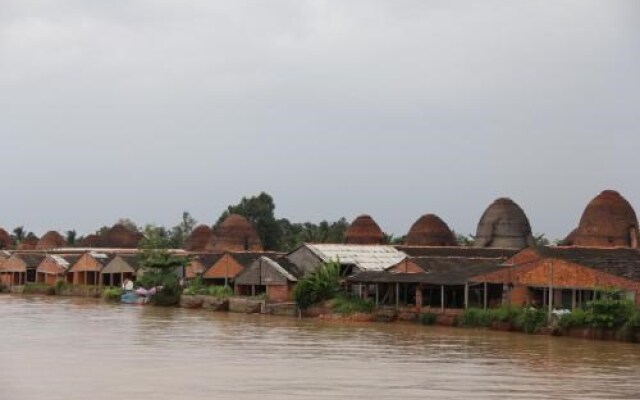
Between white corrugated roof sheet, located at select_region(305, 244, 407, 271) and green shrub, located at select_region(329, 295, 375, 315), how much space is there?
173 inches

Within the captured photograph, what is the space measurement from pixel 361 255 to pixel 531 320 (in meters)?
13.6

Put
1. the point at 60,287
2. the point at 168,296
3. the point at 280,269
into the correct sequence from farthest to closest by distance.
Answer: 1. the point at 60,287
2. the point at 168,296
3. the point at 280,269

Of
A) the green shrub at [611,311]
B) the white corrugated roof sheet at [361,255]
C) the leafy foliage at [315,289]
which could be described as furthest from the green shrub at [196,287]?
the green shrub at [611,311]

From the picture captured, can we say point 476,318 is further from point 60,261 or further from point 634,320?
point 60,261

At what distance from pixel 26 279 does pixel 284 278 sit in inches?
976

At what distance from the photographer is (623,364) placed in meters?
23.8

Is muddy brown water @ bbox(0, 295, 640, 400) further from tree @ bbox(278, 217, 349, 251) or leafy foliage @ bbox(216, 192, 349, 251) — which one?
leafy foliage @ bbox(216, 192, 349, 251)

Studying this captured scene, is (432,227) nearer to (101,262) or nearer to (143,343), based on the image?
(101,262)

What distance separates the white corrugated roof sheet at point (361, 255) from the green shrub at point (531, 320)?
37.8 feet

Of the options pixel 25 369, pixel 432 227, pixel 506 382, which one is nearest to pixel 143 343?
pixel 25 369

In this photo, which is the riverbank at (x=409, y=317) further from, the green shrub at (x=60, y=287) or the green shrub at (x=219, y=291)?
the green shrub at (x=60, y=287)

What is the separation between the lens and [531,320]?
31516mm

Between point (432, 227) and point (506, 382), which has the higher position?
point (432, 227)

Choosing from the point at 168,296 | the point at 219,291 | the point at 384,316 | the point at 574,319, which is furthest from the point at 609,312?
the point at 168,296
